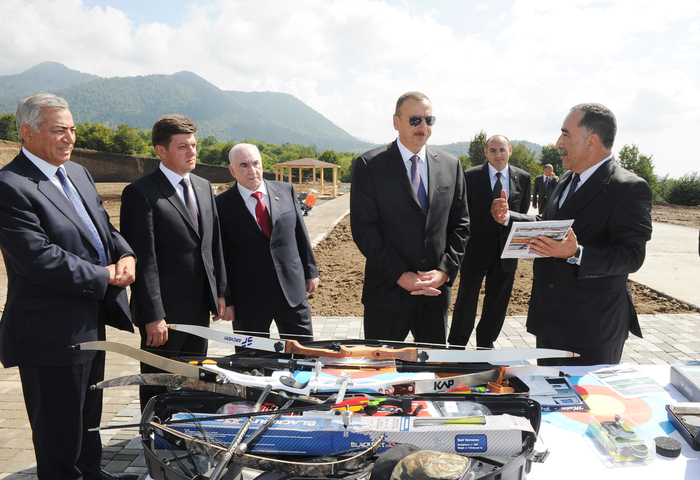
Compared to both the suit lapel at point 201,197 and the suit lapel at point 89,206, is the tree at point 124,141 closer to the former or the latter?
the suit lapel at point 201,197

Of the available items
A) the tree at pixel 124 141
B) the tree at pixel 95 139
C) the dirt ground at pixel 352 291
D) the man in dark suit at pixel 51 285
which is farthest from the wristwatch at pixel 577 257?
the tree at pixel 95 139

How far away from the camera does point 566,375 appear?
216 cm

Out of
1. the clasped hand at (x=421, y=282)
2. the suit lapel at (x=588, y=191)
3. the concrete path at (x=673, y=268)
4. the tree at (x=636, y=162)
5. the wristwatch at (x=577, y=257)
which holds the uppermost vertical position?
the tree at (x=636, y=162)

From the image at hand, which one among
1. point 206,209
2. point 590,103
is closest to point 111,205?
point 206,209

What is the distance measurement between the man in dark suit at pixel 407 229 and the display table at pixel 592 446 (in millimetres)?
1336

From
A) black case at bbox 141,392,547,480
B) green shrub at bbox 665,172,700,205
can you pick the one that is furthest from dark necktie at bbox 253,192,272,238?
green shrub at bbox 665,172,700,205

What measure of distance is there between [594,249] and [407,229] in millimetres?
1251

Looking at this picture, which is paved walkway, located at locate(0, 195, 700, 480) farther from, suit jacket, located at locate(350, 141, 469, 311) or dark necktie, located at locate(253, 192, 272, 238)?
dark necktie, located at locate(253, 192, 272, 238)

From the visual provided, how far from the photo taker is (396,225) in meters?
3.31

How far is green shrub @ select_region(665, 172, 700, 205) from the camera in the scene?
29656 millimetres

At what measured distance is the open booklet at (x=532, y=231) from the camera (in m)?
2.47

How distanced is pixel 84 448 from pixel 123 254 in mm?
1171

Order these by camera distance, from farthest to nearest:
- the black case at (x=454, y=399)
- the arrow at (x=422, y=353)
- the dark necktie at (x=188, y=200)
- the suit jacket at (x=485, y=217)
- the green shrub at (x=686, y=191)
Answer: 1. the green shrub at (x=686, y=191)
2. the suit jacket at (x=485, y=217)
3. the dark necktie at (x=188, y=200)
4. the arrow at (x=422, y=353)
5. the black case at (x=454, y=399)

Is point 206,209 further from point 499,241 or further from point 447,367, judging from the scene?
point 499,241
